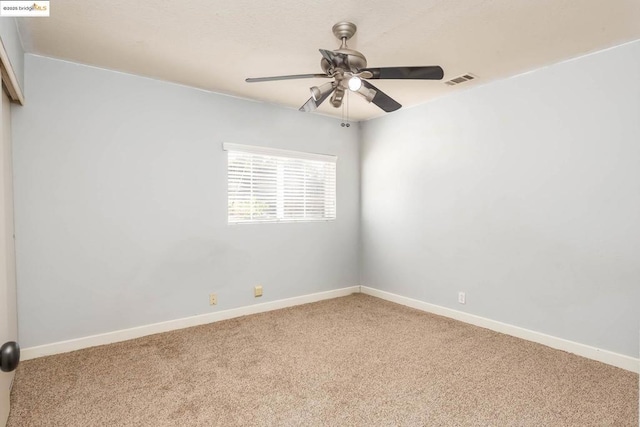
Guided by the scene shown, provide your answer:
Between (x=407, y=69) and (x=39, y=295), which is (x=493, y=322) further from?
(x=39, y=295)

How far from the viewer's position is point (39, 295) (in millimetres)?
2748

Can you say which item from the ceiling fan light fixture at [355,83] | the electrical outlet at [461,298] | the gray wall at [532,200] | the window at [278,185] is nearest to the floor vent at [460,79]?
the gray wall at [532,200]

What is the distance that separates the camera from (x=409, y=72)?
210 centimetres

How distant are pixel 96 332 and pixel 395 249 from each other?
3231mm

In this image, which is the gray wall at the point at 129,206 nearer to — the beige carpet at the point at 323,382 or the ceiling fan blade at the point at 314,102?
the beige carpet at the point at 323,382

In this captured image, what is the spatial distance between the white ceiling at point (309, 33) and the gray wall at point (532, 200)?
368 mm

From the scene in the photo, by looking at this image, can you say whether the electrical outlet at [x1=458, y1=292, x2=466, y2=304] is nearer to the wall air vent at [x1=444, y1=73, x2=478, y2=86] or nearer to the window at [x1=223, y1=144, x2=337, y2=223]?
the window at [x1=223, y1=144, x2=337, y2=223]

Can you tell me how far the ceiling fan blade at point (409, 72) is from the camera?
81.5 inches

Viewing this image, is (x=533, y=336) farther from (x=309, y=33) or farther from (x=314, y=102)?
(x=309, y=33)

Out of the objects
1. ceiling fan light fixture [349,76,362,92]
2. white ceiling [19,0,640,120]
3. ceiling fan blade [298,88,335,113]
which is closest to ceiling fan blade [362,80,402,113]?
ceiling fan light fixture [349,76,362,92]

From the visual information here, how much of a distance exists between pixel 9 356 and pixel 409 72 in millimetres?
2167

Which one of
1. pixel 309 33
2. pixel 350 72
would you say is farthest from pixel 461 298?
pixel 309 33

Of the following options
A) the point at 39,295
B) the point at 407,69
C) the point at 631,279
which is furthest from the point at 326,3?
the point at 39,295

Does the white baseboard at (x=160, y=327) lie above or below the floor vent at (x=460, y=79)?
below
